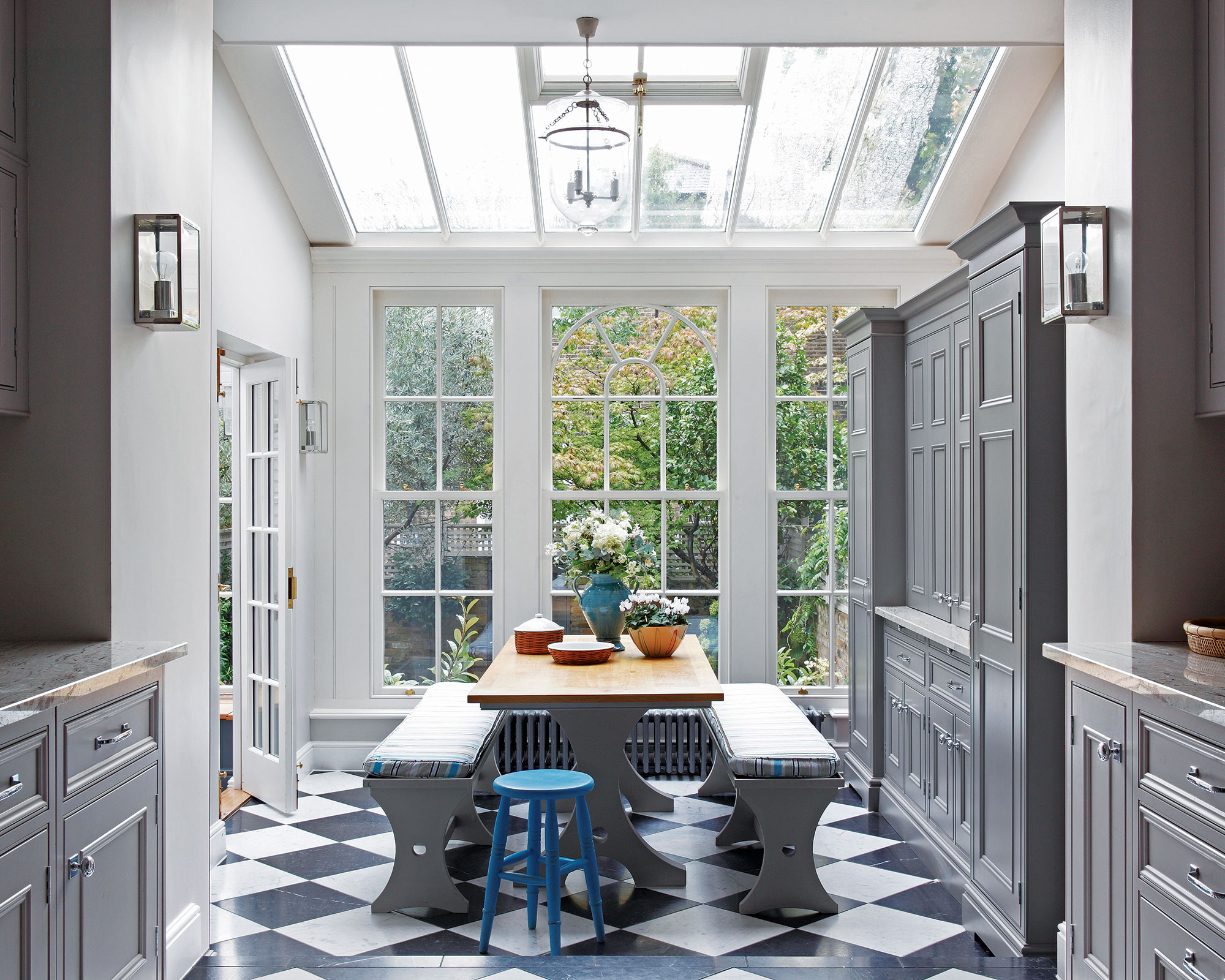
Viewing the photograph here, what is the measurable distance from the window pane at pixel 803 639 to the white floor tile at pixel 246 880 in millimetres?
2754

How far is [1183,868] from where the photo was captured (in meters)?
2.04

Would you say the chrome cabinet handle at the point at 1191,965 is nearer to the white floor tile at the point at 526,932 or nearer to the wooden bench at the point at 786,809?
the wooden bench at the point at 786,809

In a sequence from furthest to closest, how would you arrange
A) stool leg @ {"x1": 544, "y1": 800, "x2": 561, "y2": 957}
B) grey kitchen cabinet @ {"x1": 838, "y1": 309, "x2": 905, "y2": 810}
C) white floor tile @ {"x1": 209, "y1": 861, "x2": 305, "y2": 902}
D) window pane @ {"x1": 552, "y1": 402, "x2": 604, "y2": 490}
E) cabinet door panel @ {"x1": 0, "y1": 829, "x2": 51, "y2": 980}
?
window pane @ {"x1": 552, "y1": 402, "x2": 604, "y2": 490} → grey kitchen cabinet @ {"x1": 838, "y1": 309, "x2": 905, "y2": 810} → white floor tile @ {"x1": 209, "y1": 861, "x2": 305, "y2": 902} → stool leg @ {"x1": 544, "y1": 800, "x2": 561, "y2": 957} → cabinet door panel @ {"x1": 0, "y1": 829, "x2": 51, "y2": 980}

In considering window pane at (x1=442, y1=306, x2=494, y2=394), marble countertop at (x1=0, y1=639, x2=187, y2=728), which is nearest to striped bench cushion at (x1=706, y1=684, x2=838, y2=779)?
marble countertop at (x1=0, y1=639, x2=187, y2=728)

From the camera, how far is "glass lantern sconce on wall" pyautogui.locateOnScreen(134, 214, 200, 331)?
2689 millimetres

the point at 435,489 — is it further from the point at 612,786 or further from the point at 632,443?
the point at 612,786

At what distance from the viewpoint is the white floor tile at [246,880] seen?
12.3 ft

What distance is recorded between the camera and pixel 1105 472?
8.98 ft

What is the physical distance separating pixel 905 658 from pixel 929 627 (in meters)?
0.40

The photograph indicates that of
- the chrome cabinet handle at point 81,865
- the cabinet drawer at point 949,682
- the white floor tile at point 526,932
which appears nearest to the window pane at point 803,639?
the cabinet drawer at point 949,682

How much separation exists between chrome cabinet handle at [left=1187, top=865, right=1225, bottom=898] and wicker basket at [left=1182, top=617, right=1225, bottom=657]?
Result: 0.57 metres

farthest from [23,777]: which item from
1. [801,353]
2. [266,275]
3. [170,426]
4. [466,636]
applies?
[801,353]

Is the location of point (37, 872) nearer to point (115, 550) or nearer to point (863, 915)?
point (115, 550)

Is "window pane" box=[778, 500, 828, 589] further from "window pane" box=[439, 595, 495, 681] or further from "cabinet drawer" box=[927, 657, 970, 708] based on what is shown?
"window pane" box=[439, 595, 495, 681]
